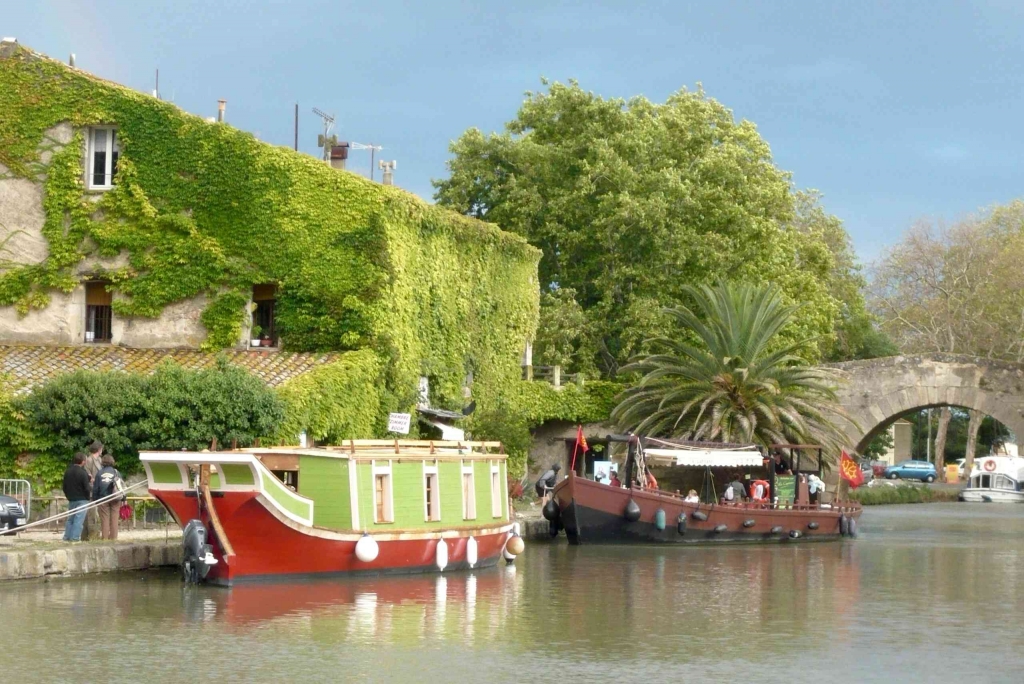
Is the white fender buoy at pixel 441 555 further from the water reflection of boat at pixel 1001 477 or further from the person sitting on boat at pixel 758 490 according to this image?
the water reflection of boat at pixel 1001 477

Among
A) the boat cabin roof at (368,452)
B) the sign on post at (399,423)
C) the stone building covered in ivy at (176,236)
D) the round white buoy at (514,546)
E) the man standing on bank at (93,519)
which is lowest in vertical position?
the round white buoy at (514,546)

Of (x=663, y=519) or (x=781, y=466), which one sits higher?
(x=781, y=466)

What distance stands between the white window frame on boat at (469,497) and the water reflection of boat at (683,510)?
742cm

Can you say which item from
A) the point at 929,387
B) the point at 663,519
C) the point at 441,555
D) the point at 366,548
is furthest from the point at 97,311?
the point at 929,387

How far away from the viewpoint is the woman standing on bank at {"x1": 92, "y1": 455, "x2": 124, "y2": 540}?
25.0 meters

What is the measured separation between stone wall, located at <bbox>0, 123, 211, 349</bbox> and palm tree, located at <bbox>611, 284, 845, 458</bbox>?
13845mm

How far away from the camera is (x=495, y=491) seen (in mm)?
28938

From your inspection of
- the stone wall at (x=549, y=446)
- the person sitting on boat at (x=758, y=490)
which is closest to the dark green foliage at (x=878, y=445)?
the stone wall at (x=549, y=446)

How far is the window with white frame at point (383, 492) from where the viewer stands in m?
25.0

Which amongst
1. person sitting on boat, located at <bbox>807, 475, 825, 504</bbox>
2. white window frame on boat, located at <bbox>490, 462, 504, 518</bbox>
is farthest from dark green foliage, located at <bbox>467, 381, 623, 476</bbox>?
white window frame on boat, located at <bbox>490, 462, 504, 518</bbox>

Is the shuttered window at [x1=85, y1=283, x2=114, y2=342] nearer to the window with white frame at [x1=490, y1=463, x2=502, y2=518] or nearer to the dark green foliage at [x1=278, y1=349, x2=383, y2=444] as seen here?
the dark green foliage at [x1=278, y1=349, x2=383, y2=444]

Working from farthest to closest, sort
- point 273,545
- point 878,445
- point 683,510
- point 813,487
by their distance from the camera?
point 878,445 → point 813,487 → point 683,510 → point 273,545

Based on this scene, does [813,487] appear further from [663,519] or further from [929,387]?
[929,387]

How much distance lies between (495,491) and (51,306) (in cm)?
1340
